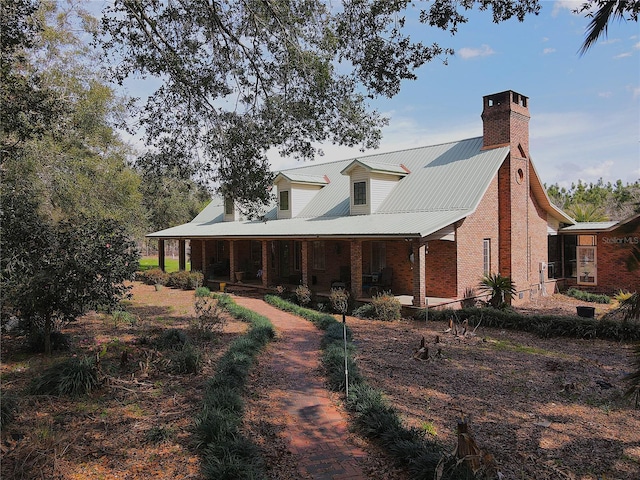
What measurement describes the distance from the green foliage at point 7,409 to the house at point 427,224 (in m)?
11.1

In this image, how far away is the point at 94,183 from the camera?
21109 millimetres

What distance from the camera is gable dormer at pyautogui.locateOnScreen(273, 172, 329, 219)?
75.0 feet

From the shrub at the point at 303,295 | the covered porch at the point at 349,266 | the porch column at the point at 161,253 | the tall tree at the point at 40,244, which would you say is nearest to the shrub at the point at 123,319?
the tall tree at the point at 40,244

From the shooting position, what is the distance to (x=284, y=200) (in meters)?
23.4

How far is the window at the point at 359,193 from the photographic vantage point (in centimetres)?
1962

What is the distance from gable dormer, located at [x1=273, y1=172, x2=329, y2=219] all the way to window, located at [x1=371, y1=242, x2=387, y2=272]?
5379 mm

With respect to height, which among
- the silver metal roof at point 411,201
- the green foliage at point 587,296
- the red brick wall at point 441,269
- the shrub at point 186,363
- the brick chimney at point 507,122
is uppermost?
the brick chimney at point 507,122

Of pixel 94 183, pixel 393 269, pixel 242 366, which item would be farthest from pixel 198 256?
pixel 242 366

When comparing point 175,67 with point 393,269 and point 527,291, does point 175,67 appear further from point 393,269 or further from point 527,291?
point 527,291

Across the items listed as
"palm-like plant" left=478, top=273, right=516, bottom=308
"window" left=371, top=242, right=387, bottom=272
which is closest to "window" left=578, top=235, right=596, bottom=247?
"palm-like plant" left=478, top=273, right=516, bottom=308

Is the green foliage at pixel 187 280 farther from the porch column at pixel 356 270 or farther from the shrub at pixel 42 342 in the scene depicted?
the shrub at pixel 42 342

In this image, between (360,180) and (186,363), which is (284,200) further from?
(186,363)

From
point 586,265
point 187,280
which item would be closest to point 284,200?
point 187,280

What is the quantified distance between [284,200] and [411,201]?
24.6 ft
